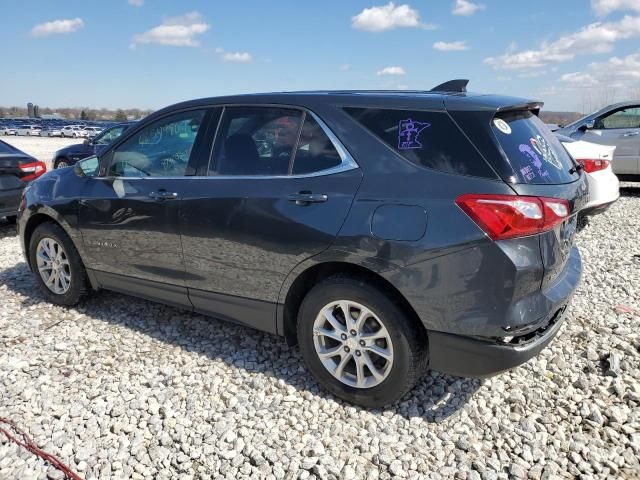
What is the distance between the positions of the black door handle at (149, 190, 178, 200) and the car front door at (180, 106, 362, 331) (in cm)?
11

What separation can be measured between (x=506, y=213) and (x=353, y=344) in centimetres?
112

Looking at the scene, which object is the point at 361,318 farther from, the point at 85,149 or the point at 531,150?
the point at 85,149

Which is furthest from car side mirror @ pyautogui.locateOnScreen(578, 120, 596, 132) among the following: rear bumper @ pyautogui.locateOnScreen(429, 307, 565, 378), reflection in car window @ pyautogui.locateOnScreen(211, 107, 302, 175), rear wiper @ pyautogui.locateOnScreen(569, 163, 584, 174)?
reflection in car window @ pyautogui.locateOnScreen(211, 107, 302, 175)

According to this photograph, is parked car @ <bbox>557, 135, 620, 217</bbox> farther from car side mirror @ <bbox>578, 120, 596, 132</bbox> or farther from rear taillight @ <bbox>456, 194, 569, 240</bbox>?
rear taillight @ <bbox>456, 194, 569, 240</bbox>

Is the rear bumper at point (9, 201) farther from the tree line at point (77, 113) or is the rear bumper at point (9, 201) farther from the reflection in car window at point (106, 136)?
the tree line at point (77, 113)

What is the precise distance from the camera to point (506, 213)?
239cm

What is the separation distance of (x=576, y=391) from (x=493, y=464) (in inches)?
36.1

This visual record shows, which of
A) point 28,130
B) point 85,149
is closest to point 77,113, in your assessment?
point 28,130

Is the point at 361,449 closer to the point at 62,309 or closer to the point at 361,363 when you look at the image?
the point at 361,363

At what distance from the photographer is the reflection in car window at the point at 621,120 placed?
10.1 m

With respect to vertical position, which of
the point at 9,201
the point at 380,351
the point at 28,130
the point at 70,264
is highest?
the point at 28,130

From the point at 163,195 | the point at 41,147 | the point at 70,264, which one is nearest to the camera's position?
the point at 163,195

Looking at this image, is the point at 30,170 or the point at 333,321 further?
the point at 30,170

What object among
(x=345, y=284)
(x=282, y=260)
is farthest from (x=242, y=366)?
(x=345, y=284)
